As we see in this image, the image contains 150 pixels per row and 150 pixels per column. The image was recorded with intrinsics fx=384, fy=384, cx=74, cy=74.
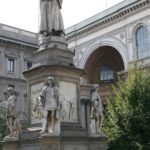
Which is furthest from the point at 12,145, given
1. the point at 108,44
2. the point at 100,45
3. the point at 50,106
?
the point at 100,45

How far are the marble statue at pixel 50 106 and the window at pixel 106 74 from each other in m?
40.3

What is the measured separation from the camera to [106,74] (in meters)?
52.4

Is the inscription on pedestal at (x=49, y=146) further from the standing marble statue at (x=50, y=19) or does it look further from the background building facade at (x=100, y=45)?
the background building facade at (x=100, y=45)

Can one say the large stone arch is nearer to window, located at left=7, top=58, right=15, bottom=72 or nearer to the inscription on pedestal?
window, located at left=7, top=58, right=15, bottom=72

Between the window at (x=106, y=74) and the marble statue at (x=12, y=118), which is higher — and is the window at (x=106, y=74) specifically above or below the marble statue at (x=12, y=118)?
above

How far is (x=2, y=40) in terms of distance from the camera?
47500mm

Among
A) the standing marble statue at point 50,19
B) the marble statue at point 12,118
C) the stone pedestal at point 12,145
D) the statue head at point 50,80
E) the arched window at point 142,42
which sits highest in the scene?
the arched window at point 142,42

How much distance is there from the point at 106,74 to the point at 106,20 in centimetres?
960

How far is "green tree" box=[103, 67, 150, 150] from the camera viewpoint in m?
20.1

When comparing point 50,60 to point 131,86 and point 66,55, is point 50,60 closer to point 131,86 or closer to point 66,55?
point 66,55

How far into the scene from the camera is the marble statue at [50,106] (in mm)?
11930

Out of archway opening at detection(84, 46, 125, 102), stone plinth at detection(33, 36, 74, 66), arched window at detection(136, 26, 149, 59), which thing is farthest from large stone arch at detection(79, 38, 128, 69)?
stone plinth at detection(33, 36, 74, 66)

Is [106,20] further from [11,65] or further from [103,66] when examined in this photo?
[11,65]

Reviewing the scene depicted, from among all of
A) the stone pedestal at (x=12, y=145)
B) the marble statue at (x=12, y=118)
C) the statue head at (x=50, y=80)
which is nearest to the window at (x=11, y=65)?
the marble statue at (x=12, y=118)
